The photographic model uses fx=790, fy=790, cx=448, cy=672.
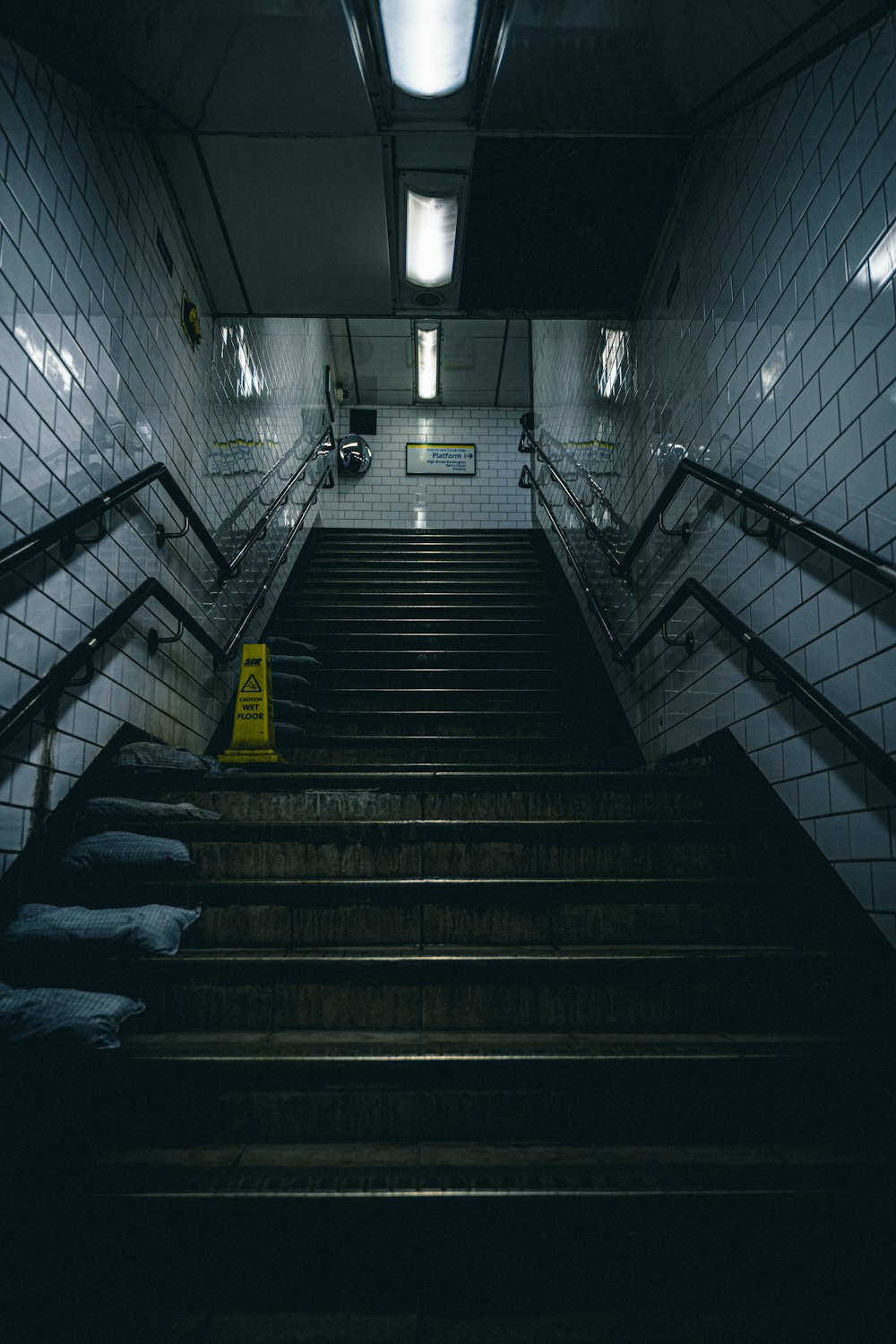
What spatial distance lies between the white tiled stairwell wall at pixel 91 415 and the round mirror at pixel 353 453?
559 cm

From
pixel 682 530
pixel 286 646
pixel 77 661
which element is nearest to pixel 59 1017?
pixel 77 661

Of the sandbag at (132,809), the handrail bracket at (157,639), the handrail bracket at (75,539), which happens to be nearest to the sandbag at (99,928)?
the sandbag at (132,809)

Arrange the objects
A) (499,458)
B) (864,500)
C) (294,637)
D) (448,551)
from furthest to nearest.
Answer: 1. (499,458)
2. (448,551)
3. (294,637)
4. (864,500)

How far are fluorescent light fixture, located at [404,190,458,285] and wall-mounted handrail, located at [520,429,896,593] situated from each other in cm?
180

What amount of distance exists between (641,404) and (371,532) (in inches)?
165

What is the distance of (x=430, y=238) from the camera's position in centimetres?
416

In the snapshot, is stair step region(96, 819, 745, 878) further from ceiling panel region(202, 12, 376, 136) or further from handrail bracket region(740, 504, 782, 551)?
ceiling panel region(202, 12, 376, 136)

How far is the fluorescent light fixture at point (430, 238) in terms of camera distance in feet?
12.7

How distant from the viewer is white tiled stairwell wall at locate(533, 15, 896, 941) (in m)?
2.15

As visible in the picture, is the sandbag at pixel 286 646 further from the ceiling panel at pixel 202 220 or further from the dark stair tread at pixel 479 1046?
the dark stair tread at pixel 479 1046

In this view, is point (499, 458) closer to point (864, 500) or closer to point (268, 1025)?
point (864, 500)

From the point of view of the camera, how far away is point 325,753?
13.4 ft

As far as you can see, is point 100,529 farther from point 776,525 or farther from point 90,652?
point 776,525

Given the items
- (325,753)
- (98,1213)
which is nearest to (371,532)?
(325,753)
